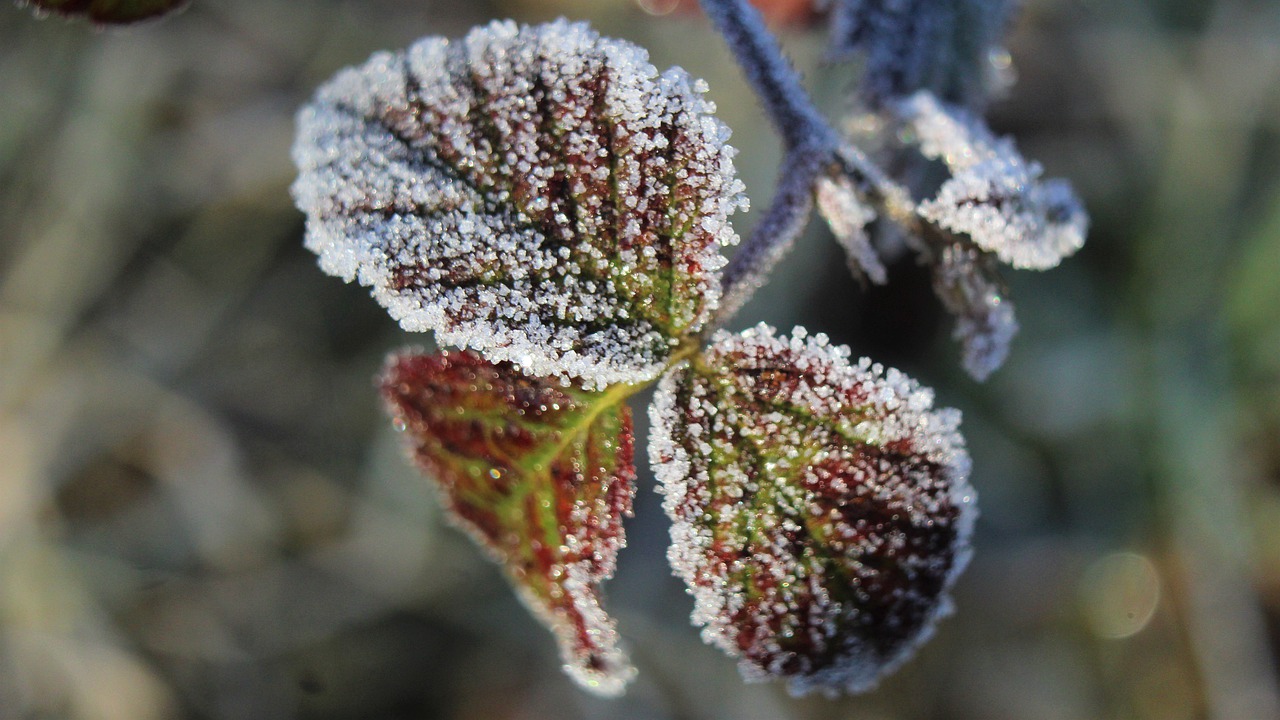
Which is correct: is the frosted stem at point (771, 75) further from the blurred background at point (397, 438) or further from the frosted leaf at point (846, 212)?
the blurred background at point (397, 438)

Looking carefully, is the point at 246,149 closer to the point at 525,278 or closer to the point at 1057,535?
the point at 525,278

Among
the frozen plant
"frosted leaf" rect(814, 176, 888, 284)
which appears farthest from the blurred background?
the frozen plant

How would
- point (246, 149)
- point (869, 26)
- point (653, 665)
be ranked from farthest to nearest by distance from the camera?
1. point (246, 149)
2. point (653, 665)
3. point (869, 26)

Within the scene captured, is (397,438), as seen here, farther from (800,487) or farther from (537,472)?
(800,487)

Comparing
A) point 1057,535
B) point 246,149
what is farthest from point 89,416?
point 1057,535

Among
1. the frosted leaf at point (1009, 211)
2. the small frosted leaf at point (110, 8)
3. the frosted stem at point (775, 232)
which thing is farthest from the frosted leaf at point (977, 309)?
the small frosted leaf at point (110, 8)

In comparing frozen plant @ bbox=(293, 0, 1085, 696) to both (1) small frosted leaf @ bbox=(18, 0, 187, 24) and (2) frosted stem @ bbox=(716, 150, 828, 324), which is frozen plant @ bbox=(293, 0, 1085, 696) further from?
(1) small frosted leaf @ bbox=(18, 0, 187, 24)

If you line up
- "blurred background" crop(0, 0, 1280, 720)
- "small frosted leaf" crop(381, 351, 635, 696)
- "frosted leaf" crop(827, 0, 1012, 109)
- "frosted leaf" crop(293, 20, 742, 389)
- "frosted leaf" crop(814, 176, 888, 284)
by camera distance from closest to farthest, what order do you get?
"frosted leaf" crop(293, 20, 742, 389)
"small frosted leaf" crop(381, 351, 635, 696)
"frosted leaf" crop(814, 176, 888, 284)
"frosted leaf" crop(827, 0, 1012, 109)
"blurred background" crop(0, 0, 1280, 720)
